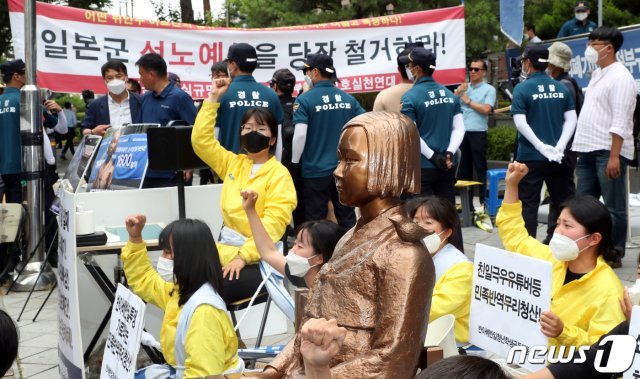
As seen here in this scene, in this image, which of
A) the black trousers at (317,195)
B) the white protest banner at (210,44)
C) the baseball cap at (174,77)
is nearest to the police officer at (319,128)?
the black trousers at (317,195)

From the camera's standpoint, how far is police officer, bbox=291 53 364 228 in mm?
7359

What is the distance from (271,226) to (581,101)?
4.50 metres

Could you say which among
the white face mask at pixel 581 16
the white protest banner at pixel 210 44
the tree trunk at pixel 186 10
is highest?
the tree trunk at pixel 186 10

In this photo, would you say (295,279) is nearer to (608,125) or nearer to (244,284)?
(244,284)

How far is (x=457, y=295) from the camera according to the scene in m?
4.29

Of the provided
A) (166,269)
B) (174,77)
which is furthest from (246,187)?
(174,77)

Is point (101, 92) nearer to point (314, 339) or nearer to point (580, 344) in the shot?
point (580, 344)

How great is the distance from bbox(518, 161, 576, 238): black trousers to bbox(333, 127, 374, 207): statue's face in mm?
5098

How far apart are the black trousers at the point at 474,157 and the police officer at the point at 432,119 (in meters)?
3.15

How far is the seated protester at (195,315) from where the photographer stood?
396 cm

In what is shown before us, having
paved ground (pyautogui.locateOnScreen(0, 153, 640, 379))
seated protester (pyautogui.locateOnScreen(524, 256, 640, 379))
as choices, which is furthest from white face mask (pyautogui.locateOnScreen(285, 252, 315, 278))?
paved ground (pyautogui.locateOnScreen(0, 153, 640, 379))

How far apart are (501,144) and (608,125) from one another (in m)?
8.15

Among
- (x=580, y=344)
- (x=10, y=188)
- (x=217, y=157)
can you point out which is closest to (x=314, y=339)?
(x=580, y=344)

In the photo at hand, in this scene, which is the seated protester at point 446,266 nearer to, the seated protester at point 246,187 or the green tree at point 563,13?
the seated protester at point 246,187
